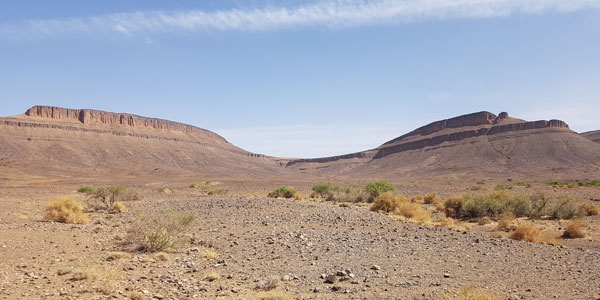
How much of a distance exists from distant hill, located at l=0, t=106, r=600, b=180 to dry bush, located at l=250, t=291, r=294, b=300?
7657 centimetres

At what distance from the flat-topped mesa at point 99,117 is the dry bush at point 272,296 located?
131290 mm

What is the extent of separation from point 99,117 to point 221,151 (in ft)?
145

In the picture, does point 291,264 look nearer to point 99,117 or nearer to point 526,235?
point 526,235

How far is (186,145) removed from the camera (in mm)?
137875

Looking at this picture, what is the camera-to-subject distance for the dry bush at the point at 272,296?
6.78 meters

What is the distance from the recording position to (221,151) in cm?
15150

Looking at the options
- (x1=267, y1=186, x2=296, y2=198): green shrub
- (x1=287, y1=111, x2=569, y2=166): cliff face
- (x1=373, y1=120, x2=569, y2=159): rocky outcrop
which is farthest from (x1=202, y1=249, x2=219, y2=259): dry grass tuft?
(x1=373, y1=120, x2=569, y2=159): rocky outcrop

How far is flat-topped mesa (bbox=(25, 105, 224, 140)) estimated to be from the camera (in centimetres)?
11744

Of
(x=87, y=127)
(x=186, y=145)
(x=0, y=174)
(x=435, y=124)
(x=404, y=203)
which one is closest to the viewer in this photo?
(x=404, y=203)

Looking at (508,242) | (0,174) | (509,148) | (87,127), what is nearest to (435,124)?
(509,148)

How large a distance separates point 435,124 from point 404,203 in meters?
138

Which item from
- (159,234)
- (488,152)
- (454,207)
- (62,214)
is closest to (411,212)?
(454,207)

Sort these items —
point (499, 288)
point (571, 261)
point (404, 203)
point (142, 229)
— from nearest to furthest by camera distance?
point (499, 288) < point (571, 261) < point (142, 229) < point (404, 203)

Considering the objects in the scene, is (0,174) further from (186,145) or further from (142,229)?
(186,145)
